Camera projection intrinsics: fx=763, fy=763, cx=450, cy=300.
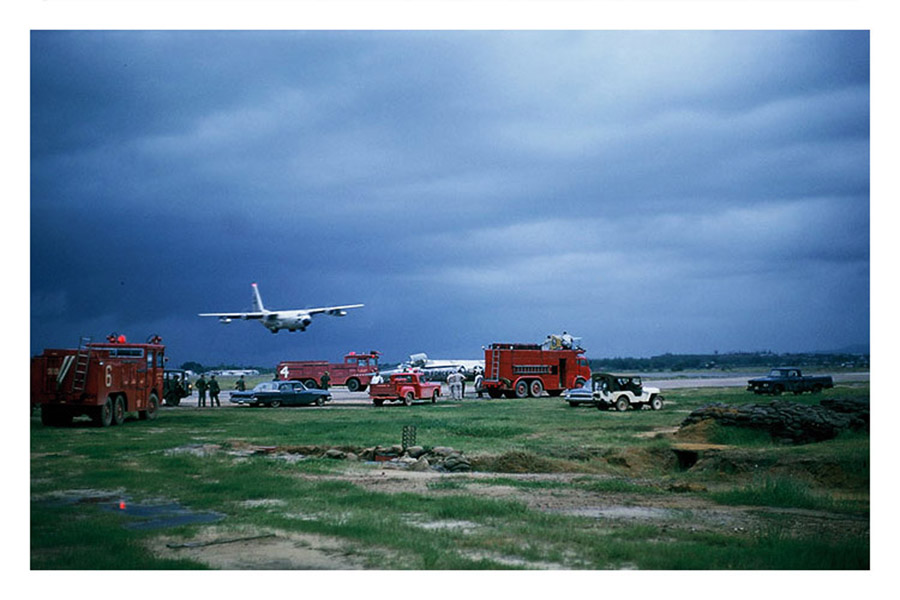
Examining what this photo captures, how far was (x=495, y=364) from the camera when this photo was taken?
39.2 metres

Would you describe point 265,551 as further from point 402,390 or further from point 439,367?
point 439,367

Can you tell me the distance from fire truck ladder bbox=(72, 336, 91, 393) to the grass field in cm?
126

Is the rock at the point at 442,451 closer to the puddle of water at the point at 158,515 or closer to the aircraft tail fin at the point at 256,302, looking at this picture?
the puddle of water at the point at 158,515

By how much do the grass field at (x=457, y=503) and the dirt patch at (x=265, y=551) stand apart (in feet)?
0.10

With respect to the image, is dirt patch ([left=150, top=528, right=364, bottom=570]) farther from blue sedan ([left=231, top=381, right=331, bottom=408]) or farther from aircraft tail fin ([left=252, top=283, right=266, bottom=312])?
aircraft tail fin ([left=252, top=283, right=266, bottom=312])

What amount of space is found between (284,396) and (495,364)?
35.5 feet

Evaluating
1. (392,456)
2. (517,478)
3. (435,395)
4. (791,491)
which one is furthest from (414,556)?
(435,395)

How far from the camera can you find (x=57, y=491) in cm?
1247

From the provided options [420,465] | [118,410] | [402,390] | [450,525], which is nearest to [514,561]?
[450,525]

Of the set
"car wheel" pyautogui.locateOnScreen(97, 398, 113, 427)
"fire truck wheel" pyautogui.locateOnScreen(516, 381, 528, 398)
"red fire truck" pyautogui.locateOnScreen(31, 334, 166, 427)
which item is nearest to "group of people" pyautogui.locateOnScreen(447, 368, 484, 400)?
"fire truck wheel" pyautogui.locateOnScreen(516, 381, 528, 398)
